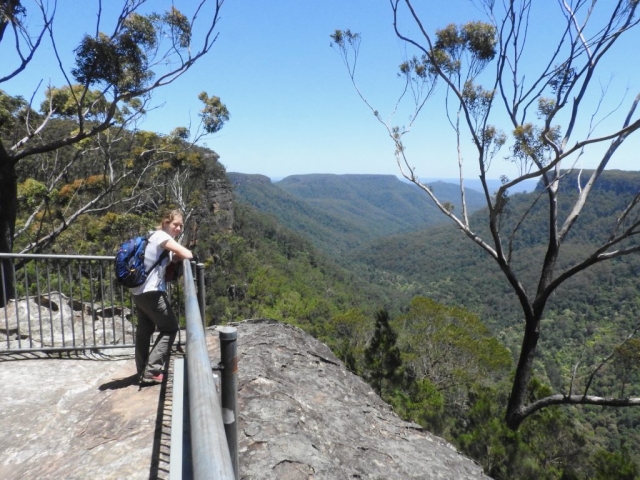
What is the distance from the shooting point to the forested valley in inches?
321

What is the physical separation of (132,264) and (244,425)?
1428 millimetres

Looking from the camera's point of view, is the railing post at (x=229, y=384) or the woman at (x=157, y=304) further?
the woman at (x=157, y=304)

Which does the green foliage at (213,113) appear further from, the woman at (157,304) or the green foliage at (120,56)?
the woman at (157,304)

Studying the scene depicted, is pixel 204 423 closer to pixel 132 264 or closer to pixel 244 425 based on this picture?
pixel 244 425

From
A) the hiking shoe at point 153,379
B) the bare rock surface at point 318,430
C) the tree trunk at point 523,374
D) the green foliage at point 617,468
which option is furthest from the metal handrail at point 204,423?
the green foliage at point 617,468

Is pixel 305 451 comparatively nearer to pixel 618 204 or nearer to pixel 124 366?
pixel 124 366

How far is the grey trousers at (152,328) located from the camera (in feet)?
11.2

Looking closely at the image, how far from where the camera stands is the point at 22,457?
2777 millimetres

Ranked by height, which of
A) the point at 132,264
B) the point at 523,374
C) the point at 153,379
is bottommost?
the point at 523,374

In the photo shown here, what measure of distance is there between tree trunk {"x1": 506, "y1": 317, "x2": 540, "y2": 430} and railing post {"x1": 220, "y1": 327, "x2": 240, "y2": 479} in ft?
20.8

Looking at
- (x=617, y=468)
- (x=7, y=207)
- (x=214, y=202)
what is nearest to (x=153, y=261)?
(x=7, y=207)

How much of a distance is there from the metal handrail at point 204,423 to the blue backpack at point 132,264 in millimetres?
2206

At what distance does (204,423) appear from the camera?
2.86ft

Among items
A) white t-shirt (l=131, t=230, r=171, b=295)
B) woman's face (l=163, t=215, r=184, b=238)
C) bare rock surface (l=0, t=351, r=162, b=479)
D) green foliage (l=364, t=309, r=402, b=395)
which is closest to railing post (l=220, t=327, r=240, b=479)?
bare rock surface (l=0, t=351, r=162, b=479)
